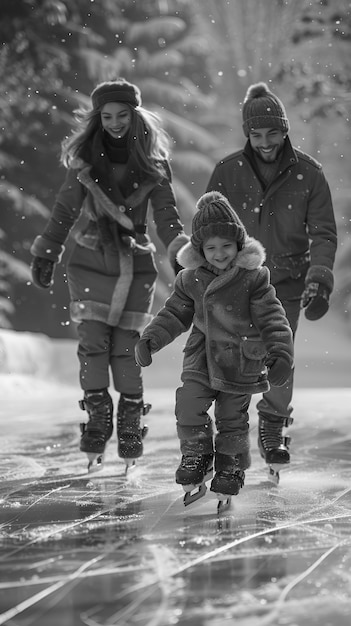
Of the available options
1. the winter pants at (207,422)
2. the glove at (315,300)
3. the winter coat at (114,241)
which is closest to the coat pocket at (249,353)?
the winter pants at (207,422)

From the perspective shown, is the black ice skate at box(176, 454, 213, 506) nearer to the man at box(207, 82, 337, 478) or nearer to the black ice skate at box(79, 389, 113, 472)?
the man at box(207, 82, 337, 478)

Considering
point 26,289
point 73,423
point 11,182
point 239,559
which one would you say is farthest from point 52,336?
point 239,559

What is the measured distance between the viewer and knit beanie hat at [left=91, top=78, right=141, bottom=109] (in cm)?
556

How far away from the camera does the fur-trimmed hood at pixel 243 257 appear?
4391 mm

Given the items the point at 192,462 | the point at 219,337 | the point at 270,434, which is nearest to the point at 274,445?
the point at 270,434

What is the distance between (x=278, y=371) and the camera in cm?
405

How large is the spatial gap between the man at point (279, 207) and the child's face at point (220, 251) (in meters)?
1.07

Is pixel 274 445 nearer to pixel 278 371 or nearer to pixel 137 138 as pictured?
pixel 278 371

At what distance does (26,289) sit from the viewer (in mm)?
19562

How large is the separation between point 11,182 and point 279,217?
13486 mm

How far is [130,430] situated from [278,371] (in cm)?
173

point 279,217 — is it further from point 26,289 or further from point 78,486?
point 26,289

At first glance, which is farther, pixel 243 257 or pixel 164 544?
pixel 243 257

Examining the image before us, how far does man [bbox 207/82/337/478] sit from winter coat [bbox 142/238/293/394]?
1025 millimetres
